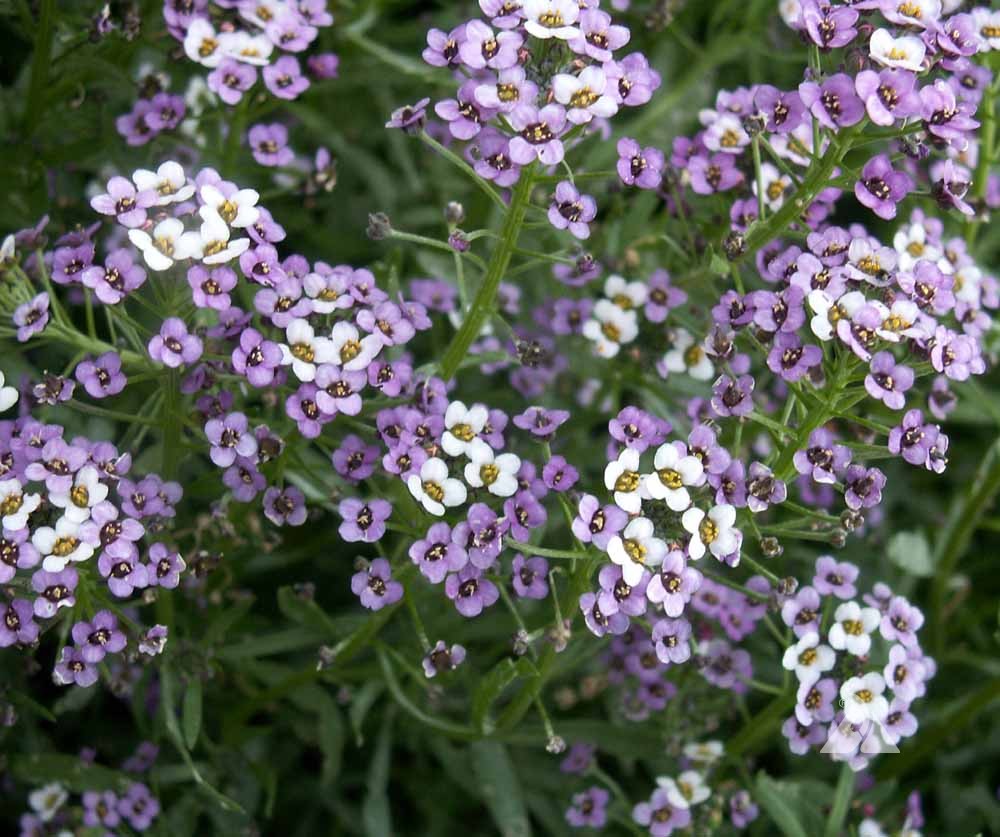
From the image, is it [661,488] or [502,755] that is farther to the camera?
[502,755]

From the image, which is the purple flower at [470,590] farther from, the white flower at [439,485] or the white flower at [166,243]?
the white flower at [166,243]

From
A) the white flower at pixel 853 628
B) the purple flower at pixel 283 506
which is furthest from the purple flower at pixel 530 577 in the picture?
the white flower at pixel 853 628

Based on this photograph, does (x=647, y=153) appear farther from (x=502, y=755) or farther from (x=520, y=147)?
(x=502, y=755)

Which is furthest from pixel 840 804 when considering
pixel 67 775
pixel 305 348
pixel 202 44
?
pixel 202 44

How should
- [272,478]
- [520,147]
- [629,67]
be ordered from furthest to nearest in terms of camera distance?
[272,478] → [629,67] → [520,147]

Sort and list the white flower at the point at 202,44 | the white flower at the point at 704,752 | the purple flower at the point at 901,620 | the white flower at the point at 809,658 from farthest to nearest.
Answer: the white flower at the point at 704,752, the white flower at the point at 202,44, the purple flower at the point at 901,620, the white flower at the point at 809,658

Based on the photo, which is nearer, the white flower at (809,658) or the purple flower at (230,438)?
the purple flower at (230,438)

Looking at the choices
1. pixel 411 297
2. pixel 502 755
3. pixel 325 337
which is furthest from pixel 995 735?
pixel 325 337
